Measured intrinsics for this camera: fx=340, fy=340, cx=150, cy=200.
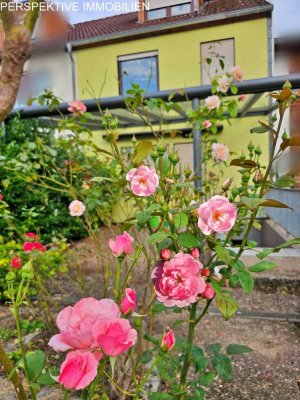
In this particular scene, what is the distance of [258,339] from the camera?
1673 mm

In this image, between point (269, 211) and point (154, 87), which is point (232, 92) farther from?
point (154, 87)

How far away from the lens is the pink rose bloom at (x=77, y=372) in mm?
401

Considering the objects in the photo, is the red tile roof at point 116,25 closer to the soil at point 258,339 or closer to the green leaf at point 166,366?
the soil at point 258,339

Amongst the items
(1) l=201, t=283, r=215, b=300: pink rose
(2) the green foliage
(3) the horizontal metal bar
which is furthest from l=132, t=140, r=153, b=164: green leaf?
(3) the horizontal metal bar

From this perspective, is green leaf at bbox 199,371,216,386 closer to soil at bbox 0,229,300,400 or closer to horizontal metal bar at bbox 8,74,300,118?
soil at bbox 0,229,300,400

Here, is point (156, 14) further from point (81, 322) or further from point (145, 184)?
point (81, 322)

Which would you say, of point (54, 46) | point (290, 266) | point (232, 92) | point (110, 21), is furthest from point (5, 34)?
point (110, 21)

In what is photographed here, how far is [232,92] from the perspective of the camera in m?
2.08

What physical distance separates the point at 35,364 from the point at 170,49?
7173 millimetres

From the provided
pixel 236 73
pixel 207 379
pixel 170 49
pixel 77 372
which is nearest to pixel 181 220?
pixel 77 372

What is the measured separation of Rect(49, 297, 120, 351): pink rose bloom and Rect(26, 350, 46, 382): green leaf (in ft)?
0.63

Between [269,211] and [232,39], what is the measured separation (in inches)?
146

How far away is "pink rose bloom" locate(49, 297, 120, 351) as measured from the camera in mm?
413

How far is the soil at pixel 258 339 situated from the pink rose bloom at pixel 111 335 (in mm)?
884
